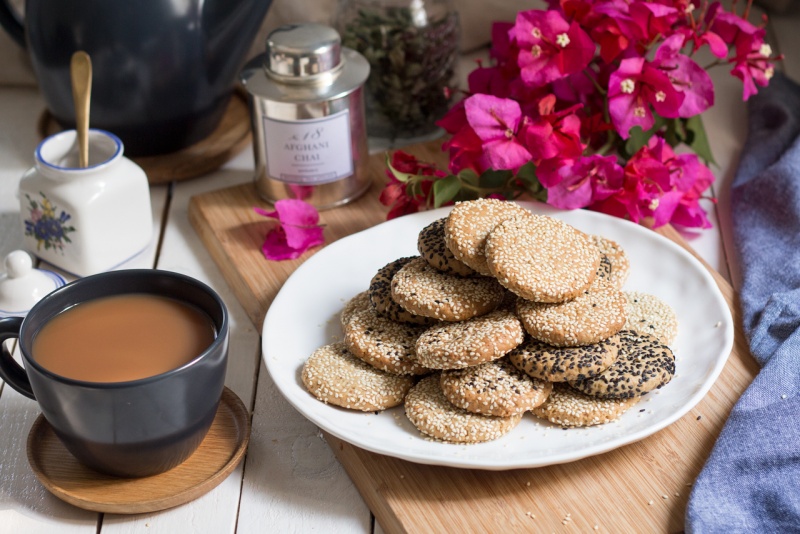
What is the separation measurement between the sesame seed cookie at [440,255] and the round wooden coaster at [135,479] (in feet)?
0.88

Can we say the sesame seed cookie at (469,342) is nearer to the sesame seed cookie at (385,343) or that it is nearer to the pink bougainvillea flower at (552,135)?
the sesame seed cookie at (385,343)

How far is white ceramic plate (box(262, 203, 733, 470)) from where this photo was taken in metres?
0.88

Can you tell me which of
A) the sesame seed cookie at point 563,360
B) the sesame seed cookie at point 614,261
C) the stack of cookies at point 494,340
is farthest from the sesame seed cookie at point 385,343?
the sesame seed cookie at point 614,261

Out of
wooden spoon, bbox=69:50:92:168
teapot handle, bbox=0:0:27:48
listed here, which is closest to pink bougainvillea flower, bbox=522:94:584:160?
wooden spoon, bbox=69:50:92:168

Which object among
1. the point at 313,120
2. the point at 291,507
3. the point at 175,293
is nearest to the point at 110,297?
the point at 175,293

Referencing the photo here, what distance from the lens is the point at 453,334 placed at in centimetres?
92

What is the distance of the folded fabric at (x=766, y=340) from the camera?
0.87 meters

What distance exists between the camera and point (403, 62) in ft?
4.68

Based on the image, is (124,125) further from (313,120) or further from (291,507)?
(291,507)

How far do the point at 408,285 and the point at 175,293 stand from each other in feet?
0.79

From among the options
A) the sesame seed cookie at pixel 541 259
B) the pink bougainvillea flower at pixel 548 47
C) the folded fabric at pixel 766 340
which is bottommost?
the folded fabric at pixel 766 340

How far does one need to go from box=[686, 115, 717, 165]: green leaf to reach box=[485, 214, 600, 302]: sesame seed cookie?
47 centimetres

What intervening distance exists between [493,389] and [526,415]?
0.23ft

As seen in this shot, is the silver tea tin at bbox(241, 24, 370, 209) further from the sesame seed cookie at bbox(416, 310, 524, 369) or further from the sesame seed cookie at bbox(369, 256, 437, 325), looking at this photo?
the sesame seed cookie at bbox(416, 310, 524, 369)
